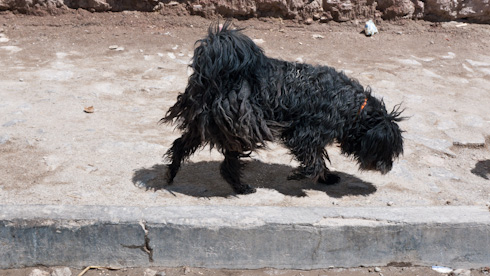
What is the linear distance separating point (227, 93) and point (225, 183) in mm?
897

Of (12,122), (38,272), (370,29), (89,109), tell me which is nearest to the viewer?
(38,272)

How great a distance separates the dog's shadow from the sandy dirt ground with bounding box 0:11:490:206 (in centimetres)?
2

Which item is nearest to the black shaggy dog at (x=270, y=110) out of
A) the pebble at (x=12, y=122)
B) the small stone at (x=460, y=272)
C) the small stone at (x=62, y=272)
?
the small stone at (x=460, y=272)

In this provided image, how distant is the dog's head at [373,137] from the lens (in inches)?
152

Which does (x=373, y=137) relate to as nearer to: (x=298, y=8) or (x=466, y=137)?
(x=466, y=137)

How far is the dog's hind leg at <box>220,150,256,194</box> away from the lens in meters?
3.96

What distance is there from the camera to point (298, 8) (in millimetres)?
8516

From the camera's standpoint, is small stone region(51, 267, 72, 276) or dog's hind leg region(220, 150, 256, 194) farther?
dog's hind leg region(220, 150, 256, 194)

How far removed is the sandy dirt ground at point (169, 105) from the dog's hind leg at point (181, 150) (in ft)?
0.45

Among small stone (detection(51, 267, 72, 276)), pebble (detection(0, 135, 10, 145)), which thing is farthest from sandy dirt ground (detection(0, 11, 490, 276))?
small stone (detection(51, 267, 72, 276))

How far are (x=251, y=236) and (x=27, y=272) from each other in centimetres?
147

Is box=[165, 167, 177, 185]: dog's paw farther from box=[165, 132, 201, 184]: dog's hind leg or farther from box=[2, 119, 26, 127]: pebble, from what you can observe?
box=[2, 119, 26, 127]: pebble

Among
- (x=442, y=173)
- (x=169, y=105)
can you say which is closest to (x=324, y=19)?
(x=169, y=105)

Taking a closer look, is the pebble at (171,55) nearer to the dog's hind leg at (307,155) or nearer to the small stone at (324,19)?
the small stone at (324,19)
